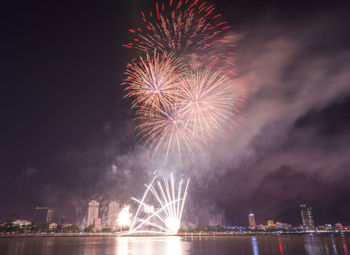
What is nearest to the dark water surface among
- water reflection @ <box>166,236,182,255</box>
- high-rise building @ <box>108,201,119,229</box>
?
water reflection @ <box>166,236,182,255</box>

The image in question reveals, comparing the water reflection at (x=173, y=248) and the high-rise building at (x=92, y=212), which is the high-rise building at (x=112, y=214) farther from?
the water reflection at (x=173, y=248)

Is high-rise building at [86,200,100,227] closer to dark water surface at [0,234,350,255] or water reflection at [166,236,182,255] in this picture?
dark water surface at [0,234,350,255]

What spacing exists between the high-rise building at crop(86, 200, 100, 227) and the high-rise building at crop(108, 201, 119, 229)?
27125 millimetres

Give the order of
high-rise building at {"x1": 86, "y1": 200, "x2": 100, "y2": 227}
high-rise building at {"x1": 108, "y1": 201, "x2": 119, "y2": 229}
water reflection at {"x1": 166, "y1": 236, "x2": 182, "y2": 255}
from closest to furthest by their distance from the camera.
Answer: water reflection at {"x1": 166, "y1": 236, "x2": 182, "y2": 255}, high-rise building at {"x1": 108, "y1": 201, "x2": 119, "y2": 229}, high-rise building at {"x1": 86, "y1": 200, "x2": 100, "y2": 227}

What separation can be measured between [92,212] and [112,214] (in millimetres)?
35791

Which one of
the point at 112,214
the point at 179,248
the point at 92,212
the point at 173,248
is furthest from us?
the point at 92,212

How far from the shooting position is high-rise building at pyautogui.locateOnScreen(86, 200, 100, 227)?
183625 millimetres

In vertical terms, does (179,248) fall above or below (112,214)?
below

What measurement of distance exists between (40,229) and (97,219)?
184 ft

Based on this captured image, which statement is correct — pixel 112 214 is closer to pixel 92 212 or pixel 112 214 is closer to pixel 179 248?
pixel 92 212

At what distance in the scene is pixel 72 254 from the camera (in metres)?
22.8

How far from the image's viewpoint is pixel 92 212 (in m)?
189

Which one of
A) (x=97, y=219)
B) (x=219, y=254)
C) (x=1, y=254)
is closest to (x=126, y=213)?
(x=1, y=254)

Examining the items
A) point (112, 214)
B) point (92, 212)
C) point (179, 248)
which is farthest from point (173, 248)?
point (92, 212)
